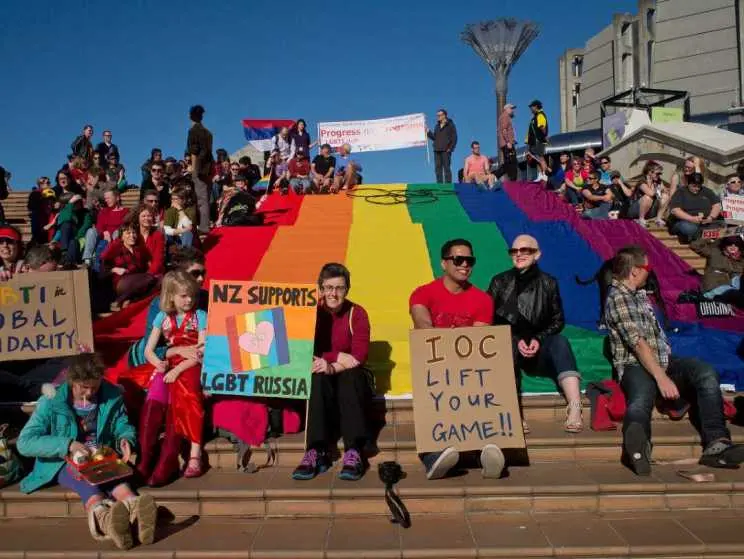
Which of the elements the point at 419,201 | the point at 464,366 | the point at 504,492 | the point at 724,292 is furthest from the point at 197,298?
the point at 419,201

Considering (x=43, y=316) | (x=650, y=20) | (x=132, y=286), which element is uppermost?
(x=650, y=20)

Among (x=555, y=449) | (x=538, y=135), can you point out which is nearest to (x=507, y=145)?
(x=538, y=135)

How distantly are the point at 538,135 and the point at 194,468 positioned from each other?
11.1 m

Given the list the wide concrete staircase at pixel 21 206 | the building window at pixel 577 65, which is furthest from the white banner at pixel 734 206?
the building window at pixel 577 65

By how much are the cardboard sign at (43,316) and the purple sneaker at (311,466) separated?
6.25ft

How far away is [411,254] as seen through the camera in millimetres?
7988

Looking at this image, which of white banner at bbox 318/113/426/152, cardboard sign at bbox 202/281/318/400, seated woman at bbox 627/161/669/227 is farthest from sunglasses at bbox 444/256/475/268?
white banner at bbox 318/113/426/152

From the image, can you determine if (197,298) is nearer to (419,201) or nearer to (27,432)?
(27,432)

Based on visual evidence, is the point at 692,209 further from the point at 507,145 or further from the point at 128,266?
the point at 128,266

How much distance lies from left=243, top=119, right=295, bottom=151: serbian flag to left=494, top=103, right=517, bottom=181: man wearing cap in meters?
8.55

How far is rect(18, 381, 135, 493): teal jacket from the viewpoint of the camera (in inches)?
140

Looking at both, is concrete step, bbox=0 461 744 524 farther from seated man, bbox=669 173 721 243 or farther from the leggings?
seated man, bbox=669 173 721 243

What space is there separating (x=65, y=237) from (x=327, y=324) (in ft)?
16.4

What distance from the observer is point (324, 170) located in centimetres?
1252
